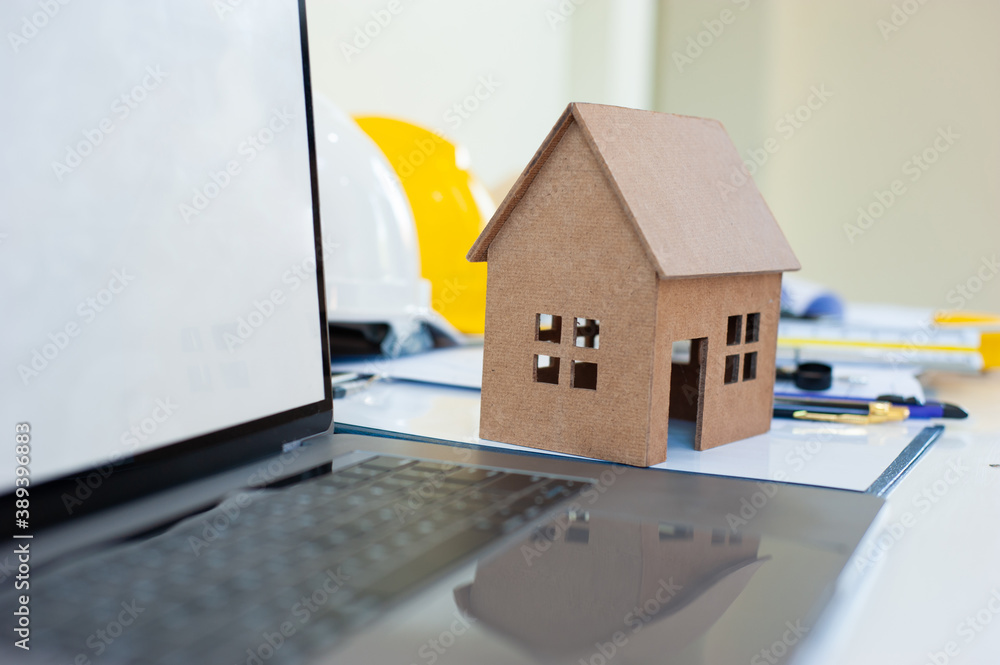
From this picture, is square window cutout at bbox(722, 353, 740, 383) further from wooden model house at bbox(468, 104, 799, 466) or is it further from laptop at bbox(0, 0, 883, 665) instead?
laptop at bbox(0, 0, 883, 665)

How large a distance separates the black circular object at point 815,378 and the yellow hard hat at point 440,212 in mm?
458

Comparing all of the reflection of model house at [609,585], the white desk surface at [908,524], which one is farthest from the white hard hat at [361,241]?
the reflection of model house at [609,585]

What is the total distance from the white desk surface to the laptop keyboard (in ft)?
0.49

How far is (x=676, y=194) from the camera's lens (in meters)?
0.59

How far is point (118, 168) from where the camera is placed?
46 centimetres

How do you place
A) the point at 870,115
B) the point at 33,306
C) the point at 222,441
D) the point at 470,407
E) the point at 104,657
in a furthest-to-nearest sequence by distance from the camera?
the point at 870,115, the point at 470,407, the point at 222,441, the point at 33,306, the point at 104,657

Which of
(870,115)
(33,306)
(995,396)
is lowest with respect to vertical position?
(995,396)

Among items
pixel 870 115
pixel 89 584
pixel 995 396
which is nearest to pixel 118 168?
pixel 89 584

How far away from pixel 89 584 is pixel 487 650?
0.17 metres

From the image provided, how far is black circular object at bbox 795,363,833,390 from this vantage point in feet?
2.62

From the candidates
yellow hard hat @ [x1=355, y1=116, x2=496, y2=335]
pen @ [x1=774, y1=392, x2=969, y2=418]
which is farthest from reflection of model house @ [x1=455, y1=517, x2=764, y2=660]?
yellow hard hat @ [x1=355, y1=116, x2=496, y2=335]

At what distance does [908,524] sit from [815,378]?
0.35 m

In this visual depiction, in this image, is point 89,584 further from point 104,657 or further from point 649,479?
point 649,479

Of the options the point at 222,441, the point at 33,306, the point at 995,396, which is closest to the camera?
the point at 33,306
